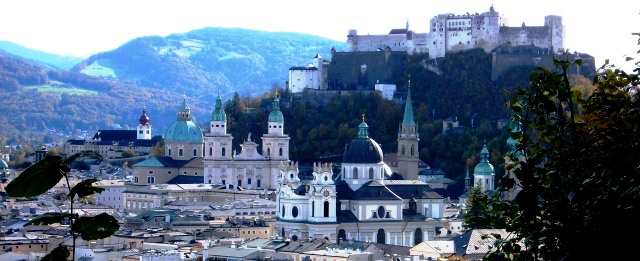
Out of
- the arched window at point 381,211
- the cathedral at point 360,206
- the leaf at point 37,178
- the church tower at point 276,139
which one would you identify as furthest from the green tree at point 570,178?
the church tower at point 276,139

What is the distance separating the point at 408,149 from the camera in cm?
7544

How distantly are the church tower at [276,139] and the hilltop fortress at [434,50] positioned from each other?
1019 cm

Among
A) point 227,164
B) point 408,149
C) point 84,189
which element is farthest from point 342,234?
point 84,189

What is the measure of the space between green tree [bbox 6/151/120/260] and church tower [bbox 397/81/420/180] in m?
65.9

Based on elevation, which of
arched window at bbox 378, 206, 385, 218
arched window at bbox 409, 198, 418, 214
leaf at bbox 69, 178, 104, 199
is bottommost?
leaf at bbox 69, 178, 104, 199

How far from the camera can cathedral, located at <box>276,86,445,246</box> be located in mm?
58938

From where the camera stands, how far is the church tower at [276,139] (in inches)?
3231

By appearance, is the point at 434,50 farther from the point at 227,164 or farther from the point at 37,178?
the point at 37,178

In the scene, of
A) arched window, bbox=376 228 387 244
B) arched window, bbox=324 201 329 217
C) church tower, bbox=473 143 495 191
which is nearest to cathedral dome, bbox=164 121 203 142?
church tower, bbox=473 143 495 191

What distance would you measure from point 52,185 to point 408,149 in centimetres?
6773

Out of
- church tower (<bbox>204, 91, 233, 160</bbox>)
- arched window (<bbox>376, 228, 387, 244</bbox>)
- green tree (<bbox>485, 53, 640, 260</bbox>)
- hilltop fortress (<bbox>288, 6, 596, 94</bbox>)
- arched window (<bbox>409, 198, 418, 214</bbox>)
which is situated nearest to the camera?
green tree (<bbox>485, 53, 640, 260</bbox>)

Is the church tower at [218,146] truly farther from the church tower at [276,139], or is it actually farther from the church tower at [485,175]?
the church tower at [485,175]

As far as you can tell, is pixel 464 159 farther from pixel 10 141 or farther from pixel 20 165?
pixel 10 141

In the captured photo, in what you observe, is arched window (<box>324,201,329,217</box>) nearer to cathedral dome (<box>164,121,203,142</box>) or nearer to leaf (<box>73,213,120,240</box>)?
cathedral dome (<box>164,121,203,142</box>)
